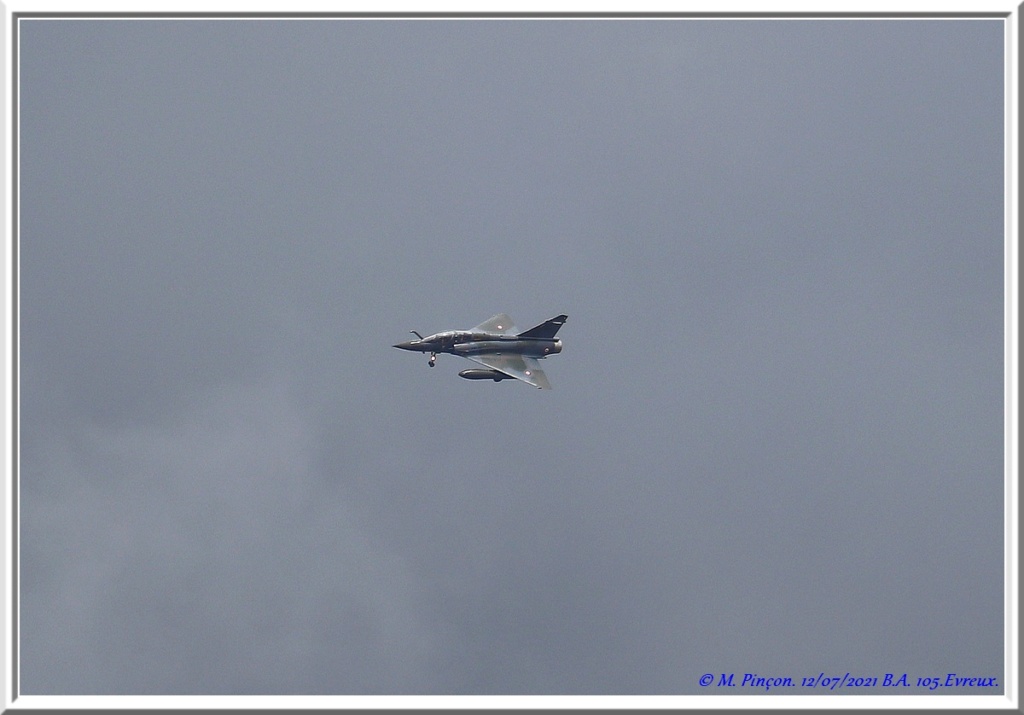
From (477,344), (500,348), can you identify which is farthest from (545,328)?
(477,344)

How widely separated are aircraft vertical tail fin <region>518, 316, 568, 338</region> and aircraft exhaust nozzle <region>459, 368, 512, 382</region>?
5.91 metres

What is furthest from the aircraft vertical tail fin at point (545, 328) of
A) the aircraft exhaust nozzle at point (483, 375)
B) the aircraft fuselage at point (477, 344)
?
the aircraft exhaust nozzle at point (483, 375)

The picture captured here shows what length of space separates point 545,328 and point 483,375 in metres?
10.3

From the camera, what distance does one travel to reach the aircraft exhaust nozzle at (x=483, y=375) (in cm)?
13850

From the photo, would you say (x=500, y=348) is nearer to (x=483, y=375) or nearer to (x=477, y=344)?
(x=477, y=344)

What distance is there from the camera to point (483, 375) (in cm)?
13888

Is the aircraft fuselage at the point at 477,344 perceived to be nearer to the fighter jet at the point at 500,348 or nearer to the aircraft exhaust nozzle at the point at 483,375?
the fighter jet at the point at 500,348

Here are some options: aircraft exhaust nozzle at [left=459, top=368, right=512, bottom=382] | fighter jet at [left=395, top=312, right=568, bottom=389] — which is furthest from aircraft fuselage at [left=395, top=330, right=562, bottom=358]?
aircraft exhaust nozzle at [left=459, top=368, right=512, bottom=382]

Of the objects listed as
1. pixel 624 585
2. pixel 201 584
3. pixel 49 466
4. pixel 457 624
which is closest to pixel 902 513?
pixel 624 585

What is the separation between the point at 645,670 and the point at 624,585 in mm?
17228

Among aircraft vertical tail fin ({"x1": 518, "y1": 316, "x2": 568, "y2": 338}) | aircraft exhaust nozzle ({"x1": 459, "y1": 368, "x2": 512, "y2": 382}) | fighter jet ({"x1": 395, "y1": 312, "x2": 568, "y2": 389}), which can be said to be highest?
aircraft vertical tail fin ({"x1": 518, "y1": 316, "x2": 568, "y2": 338})

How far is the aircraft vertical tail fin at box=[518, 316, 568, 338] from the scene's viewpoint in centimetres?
14138

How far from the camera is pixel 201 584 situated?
183m

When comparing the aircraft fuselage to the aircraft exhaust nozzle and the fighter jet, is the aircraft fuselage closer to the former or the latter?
the fighter jet
